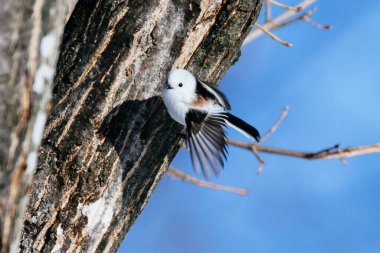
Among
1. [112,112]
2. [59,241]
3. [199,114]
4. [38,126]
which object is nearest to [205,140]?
[199,114]

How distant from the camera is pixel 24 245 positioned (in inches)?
70.1

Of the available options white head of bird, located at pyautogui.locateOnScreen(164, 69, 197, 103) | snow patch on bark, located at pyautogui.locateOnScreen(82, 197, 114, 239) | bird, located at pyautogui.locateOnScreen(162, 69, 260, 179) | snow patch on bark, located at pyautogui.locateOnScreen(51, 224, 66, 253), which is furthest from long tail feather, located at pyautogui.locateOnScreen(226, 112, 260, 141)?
snow patch on bark, located at pyautogui.locateOnScreen(51, 224, 66, 253)

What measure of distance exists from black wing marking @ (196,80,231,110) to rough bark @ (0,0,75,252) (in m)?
0.92

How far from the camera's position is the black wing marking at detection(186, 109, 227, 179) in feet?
6.72

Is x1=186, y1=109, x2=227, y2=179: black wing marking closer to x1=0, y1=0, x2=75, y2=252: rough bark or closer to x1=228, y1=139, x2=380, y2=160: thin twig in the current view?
x1=228, y1=139, x2=380, y2=160: thin twig

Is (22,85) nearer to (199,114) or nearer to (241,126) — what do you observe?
(199,114)

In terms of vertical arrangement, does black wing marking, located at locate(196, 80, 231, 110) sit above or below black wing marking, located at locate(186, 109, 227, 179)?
above

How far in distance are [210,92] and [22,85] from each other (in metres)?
1.07

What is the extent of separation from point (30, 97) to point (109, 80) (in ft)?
2.45

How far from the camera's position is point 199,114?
2.18m

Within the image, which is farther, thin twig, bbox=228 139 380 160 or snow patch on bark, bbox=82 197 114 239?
thin twig, bbox=228 139 380 160

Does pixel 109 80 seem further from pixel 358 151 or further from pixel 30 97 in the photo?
pixel 358 151

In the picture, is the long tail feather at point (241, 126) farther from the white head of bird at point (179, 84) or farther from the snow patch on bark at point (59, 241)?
the snow patch on bark at point (59, 241)

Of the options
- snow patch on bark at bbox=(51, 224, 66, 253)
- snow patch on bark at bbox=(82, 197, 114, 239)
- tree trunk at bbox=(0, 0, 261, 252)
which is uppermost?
tree trunk at bbox=(0, 0, 261, 252)
